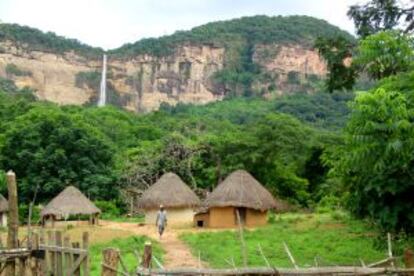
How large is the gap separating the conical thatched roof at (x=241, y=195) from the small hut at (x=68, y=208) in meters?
5.19

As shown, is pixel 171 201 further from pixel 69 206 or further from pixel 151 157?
pixel 151 157

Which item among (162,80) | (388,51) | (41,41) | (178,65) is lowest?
(388,51)

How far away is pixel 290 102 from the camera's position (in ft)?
252

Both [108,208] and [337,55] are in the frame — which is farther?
[108,208]

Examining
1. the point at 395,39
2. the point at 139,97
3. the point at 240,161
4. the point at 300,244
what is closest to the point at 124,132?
the point at 240,161

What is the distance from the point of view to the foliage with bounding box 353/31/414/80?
37.9 feet

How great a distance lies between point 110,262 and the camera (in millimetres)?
7945

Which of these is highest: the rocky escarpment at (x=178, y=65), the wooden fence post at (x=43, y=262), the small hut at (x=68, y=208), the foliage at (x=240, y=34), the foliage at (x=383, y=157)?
the foliage at (x=240, y=34)

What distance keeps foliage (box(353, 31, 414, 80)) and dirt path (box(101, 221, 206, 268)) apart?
4682 millimetres

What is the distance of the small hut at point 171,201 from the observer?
28.8 m

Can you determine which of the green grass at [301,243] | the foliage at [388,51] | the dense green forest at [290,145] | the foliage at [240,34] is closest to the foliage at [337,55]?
the dense green forest at [290,145]

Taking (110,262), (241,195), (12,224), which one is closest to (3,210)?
(241,195)

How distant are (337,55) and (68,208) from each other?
13751mm

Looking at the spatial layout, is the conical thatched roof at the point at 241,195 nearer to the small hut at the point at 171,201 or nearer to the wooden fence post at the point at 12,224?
the small hut at the point at 171,201
